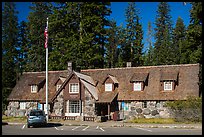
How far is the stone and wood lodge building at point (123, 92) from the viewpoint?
126 feet

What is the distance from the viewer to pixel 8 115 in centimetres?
4575

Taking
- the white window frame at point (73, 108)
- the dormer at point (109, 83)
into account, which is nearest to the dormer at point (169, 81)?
the dormer at point (109, 83)

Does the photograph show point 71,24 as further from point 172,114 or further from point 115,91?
point 172,114

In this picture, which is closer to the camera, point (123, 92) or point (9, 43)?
point (123, 92)

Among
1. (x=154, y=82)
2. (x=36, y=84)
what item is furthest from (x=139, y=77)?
(x=36, y=84)

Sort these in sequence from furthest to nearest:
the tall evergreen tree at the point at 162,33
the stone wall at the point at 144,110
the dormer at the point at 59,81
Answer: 1. the tall evergreen tree at the point at 162,33
2. the dormer at the point at 59,81
3. the stone wall at the point at 144,110

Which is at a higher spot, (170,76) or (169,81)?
(170,76)

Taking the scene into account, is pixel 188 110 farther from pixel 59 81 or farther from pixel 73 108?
pixel 59 81

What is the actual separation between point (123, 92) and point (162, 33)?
3925cm

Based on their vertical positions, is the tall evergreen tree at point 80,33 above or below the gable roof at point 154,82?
above

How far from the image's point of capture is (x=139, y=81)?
40.2m

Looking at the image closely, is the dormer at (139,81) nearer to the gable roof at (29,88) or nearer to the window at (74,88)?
the window at (74,88)

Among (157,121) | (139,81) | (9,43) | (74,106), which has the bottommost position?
(157,121)

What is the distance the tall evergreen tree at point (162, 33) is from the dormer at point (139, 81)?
26612 mm
